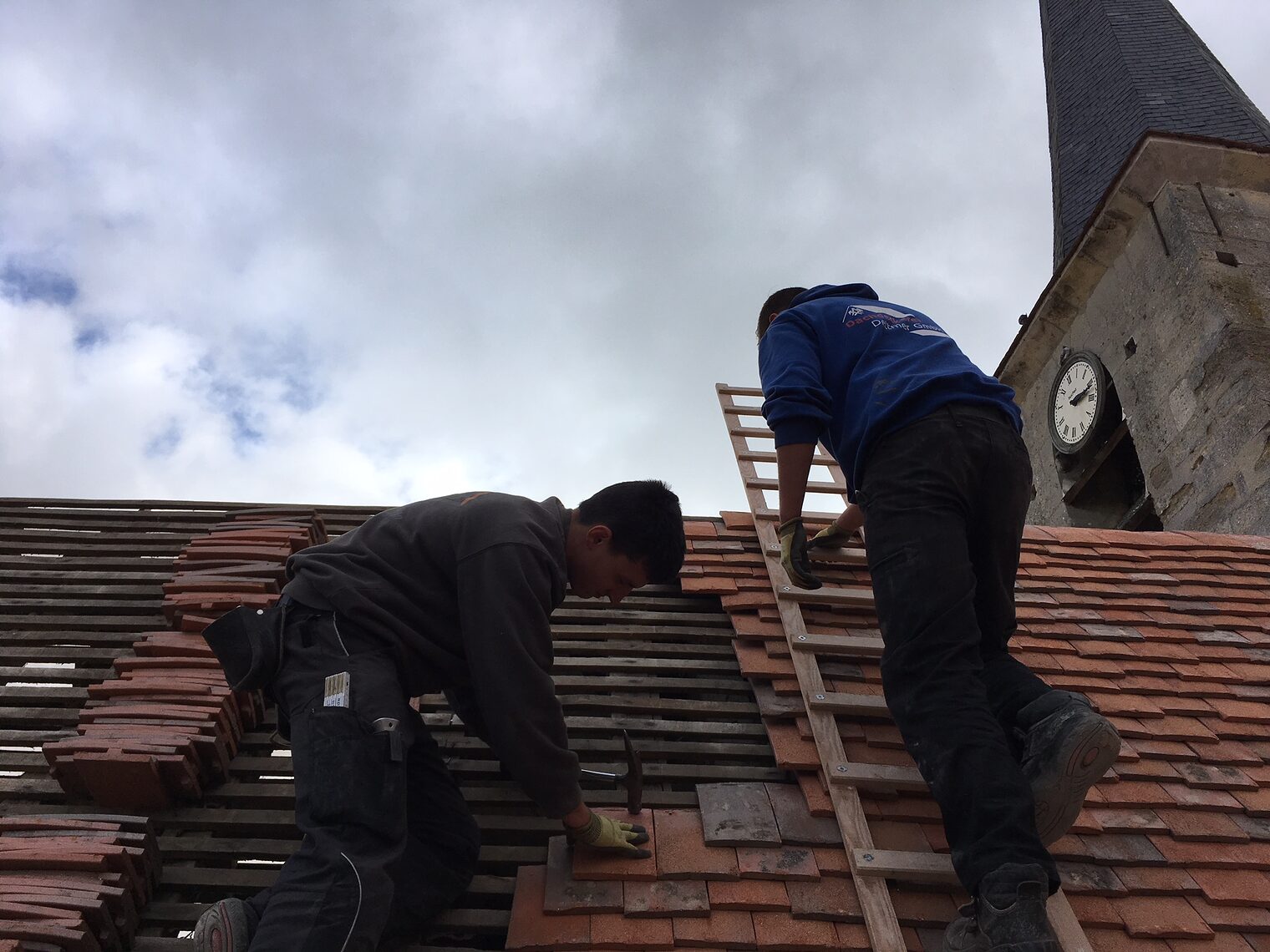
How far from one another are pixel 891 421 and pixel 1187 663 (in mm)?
2105

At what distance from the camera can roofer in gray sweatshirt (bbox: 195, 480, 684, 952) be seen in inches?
78.5

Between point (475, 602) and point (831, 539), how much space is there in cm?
202

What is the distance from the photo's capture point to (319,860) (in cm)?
195

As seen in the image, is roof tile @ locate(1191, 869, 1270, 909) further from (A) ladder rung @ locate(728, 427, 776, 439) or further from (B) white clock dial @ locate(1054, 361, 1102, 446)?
(B) white clock dial @ locate(1054, 361, 1102, 446)

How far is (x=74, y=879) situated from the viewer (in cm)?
225

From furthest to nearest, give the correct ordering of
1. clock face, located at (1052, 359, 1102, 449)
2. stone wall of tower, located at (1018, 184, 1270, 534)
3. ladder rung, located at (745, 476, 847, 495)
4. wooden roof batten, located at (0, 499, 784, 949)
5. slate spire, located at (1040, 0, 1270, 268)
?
slate spire, located at (1040, 0, 1270, 268) < clock face, located at (1052, 359, 1102, 449) < stone wall of tower, located at (1018, 184, 1270, 534) < ladder rung, located at (745, 476, 847, 495) < wooden roof batten, located at (0, 499, 784, 949)

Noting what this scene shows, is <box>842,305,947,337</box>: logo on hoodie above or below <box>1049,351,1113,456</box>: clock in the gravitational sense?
below

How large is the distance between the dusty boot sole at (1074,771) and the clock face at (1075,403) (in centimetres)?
1146

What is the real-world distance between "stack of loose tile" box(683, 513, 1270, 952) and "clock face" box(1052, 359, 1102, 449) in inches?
315

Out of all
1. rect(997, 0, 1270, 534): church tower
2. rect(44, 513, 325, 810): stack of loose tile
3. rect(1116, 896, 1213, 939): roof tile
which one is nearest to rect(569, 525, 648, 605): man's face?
rect(44, 513, 325, 810): stack of loose tile

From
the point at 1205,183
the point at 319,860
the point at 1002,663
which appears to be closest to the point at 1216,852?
the point at 1002,663

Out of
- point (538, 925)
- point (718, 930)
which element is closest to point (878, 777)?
point (718, 930)

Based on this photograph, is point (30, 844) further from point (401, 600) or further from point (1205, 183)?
point (1205, 183)

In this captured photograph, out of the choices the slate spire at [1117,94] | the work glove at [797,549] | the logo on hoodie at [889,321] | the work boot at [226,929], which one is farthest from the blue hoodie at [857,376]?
the slate spire at [1117,94]
